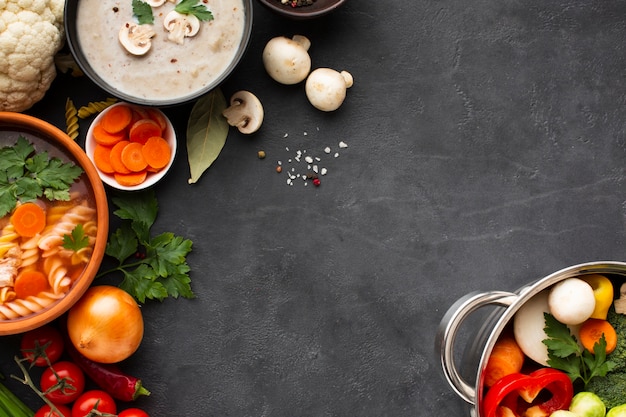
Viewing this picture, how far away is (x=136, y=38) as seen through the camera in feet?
7.39

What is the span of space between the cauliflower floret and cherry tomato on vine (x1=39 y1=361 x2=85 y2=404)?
2.63ft

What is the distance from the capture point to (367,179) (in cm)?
246

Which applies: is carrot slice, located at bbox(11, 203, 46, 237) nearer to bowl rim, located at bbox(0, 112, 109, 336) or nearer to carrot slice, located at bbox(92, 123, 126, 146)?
bowl rim, located at bbox(0, 112, 109, 336)

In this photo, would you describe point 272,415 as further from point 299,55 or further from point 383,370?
point 299,55

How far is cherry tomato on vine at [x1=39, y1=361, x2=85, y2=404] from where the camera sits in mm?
2270

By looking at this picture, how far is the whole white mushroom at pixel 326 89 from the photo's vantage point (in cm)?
239

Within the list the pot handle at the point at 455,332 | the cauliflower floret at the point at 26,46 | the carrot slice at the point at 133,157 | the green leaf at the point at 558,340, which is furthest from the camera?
the carrot slice at the point at 133,157

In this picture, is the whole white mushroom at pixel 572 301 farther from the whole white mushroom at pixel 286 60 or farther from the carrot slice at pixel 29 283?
the carrot slice at pixel 29 283

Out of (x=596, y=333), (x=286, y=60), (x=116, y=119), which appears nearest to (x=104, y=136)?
(x=116, y=119)

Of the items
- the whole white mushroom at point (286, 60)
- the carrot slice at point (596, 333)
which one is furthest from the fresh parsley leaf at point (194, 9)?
the carrot slice at point (596, 333)

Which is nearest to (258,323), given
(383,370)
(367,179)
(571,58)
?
(383,370)

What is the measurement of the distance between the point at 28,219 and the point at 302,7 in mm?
1054

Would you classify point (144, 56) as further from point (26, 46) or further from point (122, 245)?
point (122, 245)

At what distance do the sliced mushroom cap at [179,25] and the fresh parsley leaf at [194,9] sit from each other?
1 cm
